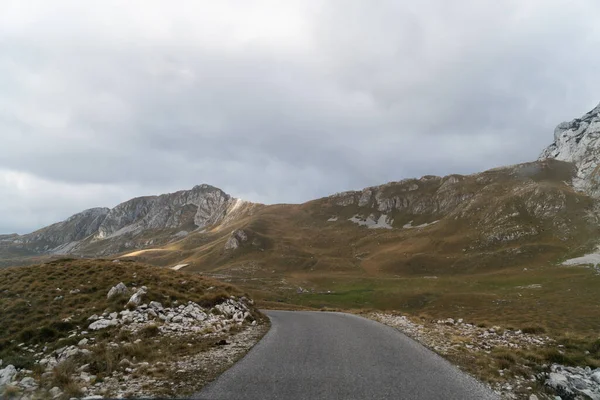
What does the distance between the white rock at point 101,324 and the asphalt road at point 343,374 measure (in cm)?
863

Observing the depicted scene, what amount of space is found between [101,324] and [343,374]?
554 inches

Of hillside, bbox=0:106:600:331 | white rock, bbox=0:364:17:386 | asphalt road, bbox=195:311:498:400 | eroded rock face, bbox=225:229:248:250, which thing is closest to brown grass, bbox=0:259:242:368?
white rock, bbox=0:364:17:386

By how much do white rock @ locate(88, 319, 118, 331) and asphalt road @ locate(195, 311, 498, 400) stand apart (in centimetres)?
863

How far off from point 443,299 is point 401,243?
329 feet

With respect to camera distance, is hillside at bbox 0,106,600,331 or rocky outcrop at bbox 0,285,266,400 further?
hillside at bbox 0,106,600,331

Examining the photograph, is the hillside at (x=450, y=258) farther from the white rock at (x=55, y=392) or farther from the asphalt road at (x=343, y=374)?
the white rock at (x=55, y=392)

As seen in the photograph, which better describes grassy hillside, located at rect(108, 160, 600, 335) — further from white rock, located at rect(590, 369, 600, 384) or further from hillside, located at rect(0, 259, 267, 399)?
hillside, located at rect(0, 259, 267, 399)

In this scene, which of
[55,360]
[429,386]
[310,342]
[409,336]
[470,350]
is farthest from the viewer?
[409,336]

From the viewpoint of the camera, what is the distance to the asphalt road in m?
8.89

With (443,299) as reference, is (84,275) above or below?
above

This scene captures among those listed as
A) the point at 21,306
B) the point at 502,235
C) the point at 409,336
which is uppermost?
the point at 502,235

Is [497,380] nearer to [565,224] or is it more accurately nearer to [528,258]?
[528,258]

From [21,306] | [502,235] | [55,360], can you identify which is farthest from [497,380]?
[502,235]

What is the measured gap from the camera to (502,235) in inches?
5379
